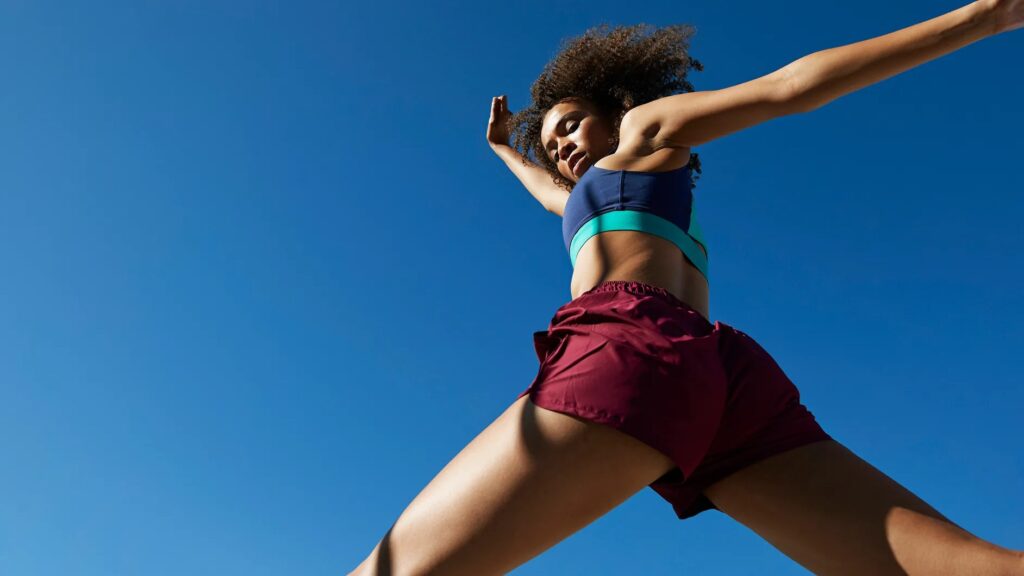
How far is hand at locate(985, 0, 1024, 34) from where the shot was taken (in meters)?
2.09

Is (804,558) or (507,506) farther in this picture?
(804,558)

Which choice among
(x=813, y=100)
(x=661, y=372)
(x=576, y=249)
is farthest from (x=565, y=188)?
(x=661, y=372)

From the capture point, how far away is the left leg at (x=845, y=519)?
6.47 ft

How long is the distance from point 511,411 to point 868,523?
0.88 meters

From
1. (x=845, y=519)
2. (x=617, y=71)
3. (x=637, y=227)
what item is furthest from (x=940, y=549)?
(x=617, y=71)

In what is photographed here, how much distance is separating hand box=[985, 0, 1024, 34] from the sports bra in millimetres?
840

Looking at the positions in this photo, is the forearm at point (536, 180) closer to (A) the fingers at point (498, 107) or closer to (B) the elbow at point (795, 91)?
(A) the fingers at point (498, 107)

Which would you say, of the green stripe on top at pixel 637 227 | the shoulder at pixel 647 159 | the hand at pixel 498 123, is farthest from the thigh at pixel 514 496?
the hand at pixel 498 123

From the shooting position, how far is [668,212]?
244cm

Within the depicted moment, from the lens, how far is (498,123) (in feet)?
14.3

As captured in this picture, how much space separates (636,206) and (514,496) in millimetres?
920

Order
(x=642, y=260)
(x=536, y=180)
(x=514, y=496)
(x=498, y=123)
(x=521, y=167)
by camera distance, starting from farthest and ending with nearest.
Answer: (x=498, y=123) → (x=521, y=167) → (x=536, y=180) → (x=642, y=260) → (x=514, y=496)

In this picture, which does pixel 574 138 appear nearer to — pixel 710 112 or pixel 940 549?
pixel 710 112

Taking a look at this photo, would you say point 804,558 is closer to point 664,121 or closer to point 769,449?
point 769,449
